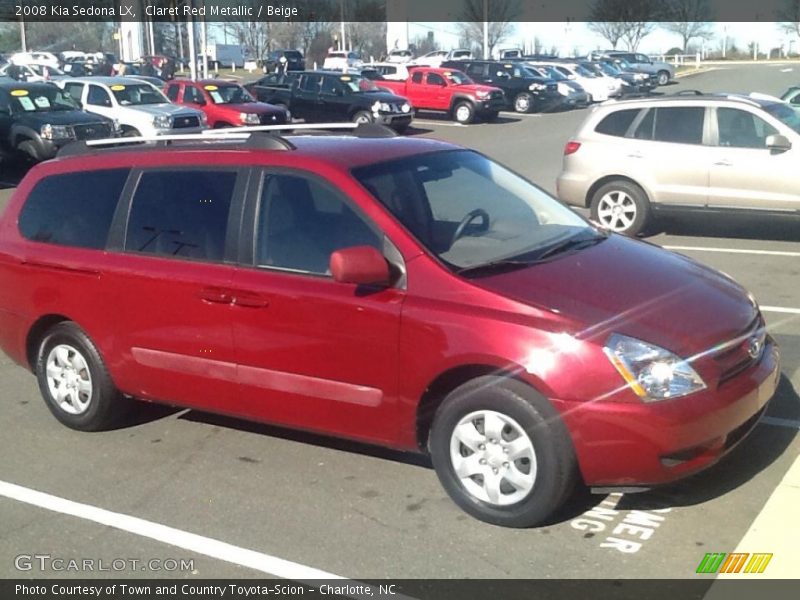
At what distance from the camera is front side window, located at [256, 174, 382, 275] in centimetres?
489

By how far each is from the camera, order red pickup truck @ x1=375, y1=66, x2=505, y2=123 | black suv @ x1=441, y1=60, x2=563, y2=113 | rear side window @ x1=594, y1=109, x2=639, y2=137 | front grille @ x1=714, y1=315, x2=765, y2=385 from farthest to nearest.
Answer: black suv @ x1=441, y1=60, x2=563, y2=113 → red pickup truck @ x1=375, y1=66, x2=505, y2=123 → rear side window @ x1=594, y1=109, x2=639, y2=137 → front grille @ x1=714, y1=315, x2=765, y2=385

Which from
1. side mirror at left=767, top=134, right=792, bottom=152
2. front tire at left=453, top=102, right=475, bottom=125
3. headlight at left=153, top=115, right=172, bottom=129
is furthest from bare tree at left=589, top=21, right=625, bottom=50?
side mirror at left=767, top=134, right=792, bottom=152

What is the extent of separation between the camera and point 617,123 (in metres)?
11.7

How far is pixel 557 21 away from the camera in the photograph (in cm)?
9856

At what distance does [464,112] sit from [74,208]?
27.1 m

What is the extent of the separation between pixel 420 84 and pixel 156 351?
28.7m

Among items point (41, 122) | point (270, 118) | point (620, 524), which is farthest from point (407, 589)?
point (270, 118)

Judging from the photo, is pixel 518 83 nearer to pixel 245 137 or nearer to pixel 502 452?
pixel 245 137

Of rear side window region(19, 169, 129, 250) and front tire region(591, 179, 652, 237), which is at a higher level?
rear side window region(19, 169, 129, 250)

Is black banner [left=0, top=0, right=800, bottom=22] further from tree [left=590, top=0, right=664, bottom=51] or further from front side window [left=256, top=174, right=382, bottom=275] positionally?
front side window [left=256, top=174, right=382, bottom=275]

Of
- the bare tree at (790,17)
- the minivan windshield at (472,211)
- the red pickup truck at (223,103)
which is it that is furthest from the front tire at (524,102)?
the bare tree at (790,17)

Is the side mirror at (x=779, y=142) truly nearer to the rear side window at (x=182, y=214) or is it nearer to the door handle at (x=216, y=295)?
the rear side window at (x=182, y=214)

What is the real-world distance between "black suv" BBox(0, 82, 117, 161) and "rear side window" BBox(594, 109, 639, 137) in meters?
11.1

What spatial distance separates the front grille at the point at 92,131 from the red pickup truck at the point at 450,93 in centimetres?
1484
